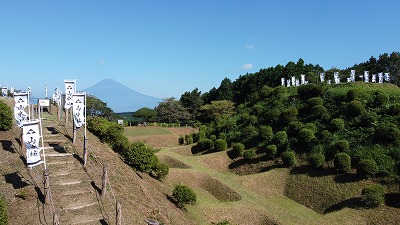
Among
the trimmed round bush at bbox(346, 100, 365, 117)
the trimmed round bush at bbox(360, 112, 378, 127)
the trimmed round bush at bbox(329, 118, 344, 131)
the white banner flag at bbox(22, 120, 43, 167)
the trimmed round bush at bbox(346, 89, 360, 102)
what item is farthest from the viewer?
the trimmed round bush at bbox(346, 89, 360, 102)

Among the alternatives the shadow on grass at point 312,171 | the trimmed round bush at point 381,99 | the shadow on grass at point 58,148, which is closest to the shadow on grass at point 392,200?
the shadow on grass at point 312,171

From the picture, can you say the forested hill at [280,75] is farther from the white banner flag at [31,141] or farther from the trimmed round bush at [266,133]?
the white banner flag at [31,141]

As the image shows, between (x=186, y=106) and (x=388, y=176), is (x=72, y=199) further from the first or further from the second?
(x=186, y=106)

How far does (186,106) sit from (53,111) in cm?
3677

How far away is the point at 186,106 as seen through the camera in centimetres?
6328

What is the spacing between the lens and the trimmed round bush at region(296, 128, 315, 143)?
23656 mm

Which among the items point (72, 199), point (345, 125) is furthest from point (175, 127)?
point (72, 199)

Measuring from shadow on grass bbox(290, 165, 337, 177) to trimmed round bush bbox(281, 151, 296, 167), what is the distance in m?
0.50

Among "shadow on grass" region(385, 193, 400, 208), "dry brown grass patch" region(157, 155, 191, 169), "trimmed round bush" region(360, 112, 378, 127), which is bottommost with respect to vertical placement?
"shadow on grass" region(385, 193, 400, 208)

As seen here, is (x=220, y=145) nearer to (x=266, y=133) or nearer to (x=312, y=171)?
(x=266, y=133)

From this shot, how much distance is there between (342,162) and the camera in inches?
784

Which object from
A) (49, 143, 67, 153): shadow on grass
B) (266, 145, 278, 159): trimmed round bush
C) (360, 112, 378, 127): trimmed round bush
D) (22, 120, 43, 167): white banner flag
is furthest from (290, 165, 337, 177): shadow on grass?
(22, 120, 43, 167): white banner flag

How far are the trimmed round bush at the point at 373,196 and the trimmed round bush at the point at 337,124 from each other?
23.8 ft

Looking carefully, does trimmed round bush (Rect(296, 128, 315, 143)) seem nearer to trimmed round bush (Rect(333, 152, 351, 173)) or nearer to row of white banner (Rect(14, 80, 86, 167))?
trimmed round bush (Rect(333, 152, 351, 173))
